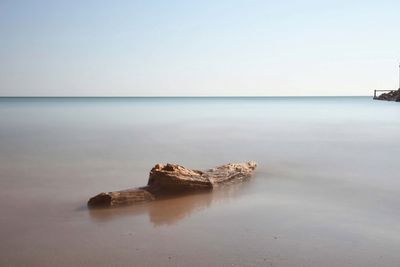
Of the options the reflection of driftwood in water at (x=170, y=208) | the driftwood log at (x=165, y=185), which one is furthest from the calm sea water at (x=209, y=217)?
the driftwood log at (x=165, y=185)

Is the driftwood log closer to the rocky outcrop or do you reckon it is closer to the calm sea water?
the calm sea water

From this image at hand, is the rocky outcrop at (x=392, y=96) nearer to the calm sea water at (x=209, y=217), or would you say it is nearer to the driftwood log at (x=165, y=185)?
the calm sea water at (x=209, y=217)

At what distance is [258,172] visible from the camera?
10.3m

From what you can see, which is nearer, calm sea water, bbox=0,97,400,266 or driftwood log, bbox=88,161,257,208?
A: calm sea water, bbox=0,97,400,266

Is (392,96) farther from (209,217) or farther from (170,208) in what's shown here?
(209,217)

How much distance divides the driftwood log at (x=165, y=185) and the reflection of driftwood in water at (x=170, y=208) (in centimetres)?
19

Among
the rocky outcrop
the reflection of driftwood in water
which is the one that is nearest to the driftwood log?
the reflection of driftwood in water

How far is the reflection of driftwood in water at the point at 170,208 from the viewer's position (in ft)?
20.6

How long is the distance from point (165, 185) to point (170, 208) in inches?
34.8

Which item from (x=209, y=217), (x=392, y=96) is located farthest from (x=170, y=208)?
(x=392, y=96)

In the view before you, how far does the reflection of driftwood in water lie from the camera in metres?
6.28

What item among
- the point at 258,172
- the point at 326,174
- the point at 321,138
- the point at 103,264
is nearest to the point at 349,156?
the point at 326,174

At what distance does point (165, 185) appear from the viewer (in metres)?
7.66

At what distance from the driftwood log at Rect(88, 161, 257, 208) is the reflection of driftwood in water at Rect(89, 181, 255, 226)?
188 millimetres
